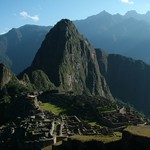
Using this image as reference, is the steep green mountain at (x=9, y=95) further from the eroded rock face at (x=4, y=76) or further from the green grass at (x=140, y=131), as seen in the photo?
the green grass at (x=140, y=131)

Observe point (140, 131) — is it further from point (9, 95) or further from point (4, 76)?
point (4, 76)

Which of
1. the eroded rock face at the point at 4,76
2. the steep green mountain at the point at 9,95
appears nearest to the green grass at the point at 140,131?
the steep green mountain at the point at 9,95

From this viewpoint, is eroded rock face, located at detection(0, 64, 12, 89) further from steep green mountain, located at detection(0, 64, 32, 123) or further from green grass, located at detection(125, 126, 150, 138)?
green grass, located at detection(125, 126, 150, 138)

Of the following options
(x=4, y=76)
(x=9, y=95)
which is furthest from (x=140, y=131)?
(x=4, y=76)

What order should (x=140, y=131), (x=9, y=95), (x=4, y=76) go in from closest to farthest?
(x=140, y=131) → (x=9, y=95) → (x=4, y=76)

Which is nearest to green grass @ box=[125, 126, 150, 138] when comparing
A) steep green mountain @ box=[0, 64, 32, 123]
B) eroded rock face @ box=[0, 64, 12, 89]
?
steep green mountain @ box=[0, 64, 32, 123]

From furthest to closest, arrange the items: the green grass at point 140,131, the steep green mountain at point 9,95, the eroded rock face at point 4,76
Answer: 1. the eroded rock face at point 4,76
2. the steep green mountain at point 9,95
3. the green grass at point 140,131

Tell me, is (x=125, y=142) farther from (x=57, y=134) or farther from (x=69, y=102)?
(x=69, y=102)

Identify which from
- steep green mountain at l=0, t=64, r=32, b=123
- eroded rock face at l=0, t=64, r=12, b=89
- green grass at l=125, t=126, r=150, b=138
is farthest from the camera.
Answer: eroded rock face at l=0, t=64, r=12, b=89

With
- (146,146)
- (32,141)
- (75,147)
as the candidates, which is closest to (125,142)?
(146,146)

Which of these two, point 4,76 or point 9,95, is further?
point 4,76

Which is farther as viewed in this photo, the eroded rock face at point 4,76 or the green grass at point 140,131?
the eroded rock face at point 4,76
